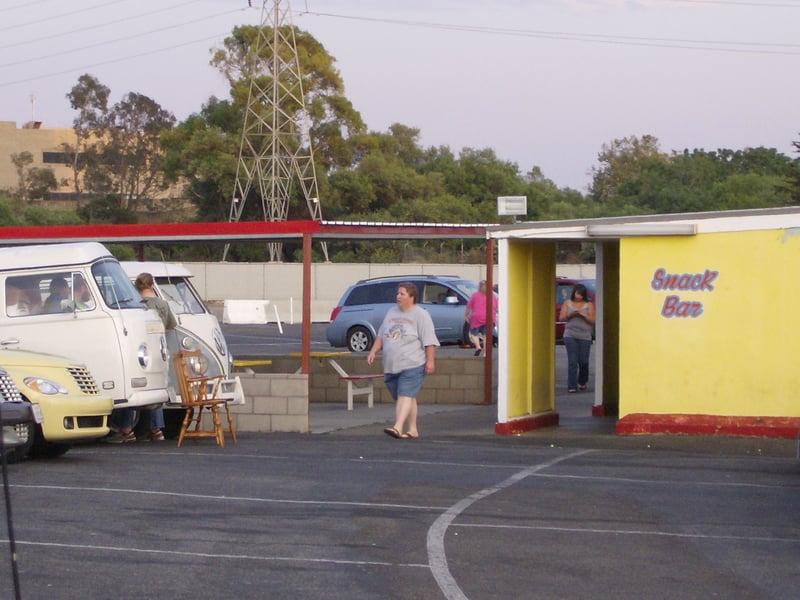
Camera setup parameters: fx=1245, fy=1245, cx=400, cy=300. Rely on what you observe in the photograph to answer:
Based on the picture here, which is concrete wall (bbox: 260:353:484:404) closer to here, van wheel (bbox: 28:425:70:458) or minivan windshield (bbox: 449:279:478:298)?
van wheel (bbox: 28:425:70:458)

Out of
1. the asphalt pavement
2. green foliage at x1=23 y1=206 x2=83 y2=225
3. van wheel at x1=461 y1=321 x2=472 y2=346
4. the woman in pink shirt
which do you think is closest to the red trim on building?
the asphalt pavement

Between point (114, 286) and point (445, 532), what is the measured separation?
21.8 ft

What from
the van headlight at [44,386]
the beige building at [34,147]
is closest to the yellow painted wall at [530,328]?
the van headlight at [44,386]

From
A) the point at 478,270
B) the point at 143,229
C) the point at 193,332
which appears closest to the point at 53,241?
the point at 143,229

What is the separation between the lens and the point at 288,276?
165ft

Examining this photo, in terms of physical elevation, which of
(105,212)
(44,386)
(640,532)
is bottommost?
(640,532)

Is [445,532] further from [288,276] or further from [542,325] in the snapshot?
[288,276]

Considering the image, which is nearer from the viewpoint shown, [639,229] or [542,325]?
[639,229]

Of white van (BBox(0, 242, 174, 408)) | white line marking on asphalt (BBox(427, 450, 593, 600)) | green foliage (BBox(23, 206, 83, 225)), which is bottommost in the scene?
white line marking on asphalt (BBox(427, 450, 593, 600))

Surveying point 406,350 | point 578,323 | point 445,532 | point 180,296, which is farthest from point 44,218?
point 445,532

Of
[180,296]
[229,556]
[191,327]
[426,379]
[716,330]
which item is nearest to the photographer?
[229,556]

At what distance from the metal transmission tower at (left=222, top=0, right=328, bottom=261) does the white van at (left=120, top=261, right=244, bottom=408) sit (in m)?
36.1

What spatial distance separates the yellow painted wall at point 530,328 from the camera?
50.7 ft

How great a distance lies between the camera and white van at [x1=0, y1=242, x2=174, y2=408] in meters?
13.6
